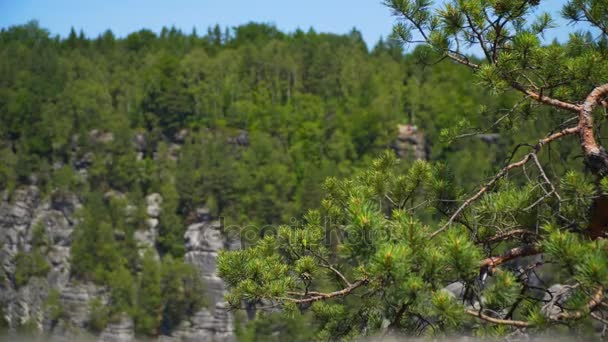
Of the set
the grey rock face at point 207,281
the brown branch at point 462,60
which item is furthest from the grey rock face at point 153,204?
the brown branch at point 462,60

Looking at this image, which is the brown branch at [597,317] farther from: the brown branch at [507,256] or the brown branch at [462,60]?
the brown branch at [462,60]

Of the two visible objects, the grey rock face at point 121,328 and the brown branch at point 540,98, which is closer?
the brown branch at point 540,98

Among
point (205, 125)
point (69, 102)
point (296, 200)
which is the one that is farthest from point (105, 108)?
point (296, 200)

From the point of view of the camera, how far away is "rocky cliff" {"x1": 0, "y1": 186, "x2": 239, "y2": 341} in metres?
48.7

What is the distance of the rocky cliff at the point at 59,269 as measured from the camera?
48.7 meters

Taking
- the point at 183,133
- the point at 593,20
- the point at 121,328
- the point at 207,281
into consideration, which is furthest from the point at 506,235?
the point at 183,133

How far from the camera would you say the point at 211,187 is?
186 ft

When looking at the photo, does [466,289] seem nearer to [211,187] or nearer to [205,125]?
[211,187]

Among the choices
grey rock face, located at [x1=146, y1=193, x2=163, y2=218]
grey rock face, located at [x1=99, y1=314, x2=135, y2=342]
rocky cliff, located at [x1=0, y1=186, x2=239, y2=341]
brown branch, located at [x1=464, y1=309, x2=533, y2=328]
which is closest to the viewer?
brown branch, located at [x1=464, y1=309, x2=533, y2=328]

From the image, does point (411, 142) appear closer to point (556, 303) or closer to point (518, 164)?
point (518, 164)

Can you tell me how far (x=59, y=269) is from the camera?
53469mm

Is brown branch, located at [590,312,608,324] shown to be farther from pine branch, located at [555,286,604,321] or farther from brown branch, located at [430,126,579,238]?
brown branch, located at [430,126,579,238]

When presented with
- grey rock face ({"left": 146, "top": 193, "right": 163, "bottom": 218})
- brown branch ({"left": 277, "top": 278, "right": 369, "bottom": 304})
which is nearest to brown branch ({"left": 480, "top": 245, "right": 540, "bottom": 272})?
brown branch ({"left": 277, "top": 278, "right": 369, "bottom": 304})

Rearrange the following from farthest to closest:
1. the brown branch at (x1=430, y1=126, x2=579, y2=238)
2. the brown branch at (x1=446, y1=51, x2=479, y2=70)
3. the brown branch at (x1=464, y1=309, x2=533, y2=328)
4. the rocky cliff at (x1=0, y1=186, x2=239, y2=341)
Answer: the rocky cliff at (x1=0, y1=186, x2=239, y2=341) → the brown branch at (x1=446, y1=51, x2=479, y2=70) → the brown branch at (x1=430, y1=126, x2=579, y2=238) → the brown branch at (x1=464, y1=309, x2=533, y2=328)
